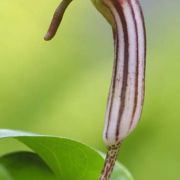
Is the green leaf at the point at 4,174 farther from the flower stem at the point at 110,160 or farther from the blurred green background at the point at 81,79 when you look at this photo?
the blurred green background at the point at 81,79

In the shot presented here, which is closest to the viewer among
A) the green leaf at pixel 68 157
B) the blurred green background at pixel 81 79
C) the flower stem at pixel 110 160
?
the flower stem at pixel 110 160

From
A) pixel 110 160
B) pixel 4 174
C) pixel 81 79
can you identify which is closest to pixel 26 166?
pixel 4 174

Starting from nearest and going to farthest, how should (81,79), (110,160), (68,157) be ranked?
(110,160) → (68,157) → (81,79)

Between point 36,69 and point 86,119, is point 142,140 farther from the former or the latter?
point 36,69

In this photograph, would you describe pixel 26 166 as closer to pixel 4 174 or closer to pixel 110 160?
pixel 4 174

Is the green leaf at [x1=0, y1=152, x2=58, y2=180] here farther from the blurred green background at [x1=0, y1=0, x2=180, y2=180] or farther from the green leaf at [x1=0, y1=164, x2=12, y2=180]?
the blurred green background at [x1=0, y1=0, x2=180, y2=180]

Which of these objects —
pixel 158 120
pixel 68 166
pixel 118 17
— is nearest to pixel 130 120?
pixel 118 17

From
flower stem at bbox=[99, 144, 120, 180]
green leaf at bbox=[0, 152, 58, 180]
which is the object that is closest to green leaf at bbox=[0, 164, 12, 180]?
green leaf at bbox=[0, 152, 58, 180]

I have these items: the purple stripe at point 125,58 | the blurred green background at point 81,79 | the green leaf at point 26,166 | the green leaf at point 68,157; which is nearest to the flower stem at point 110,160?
the purple stripe at point 125,58
